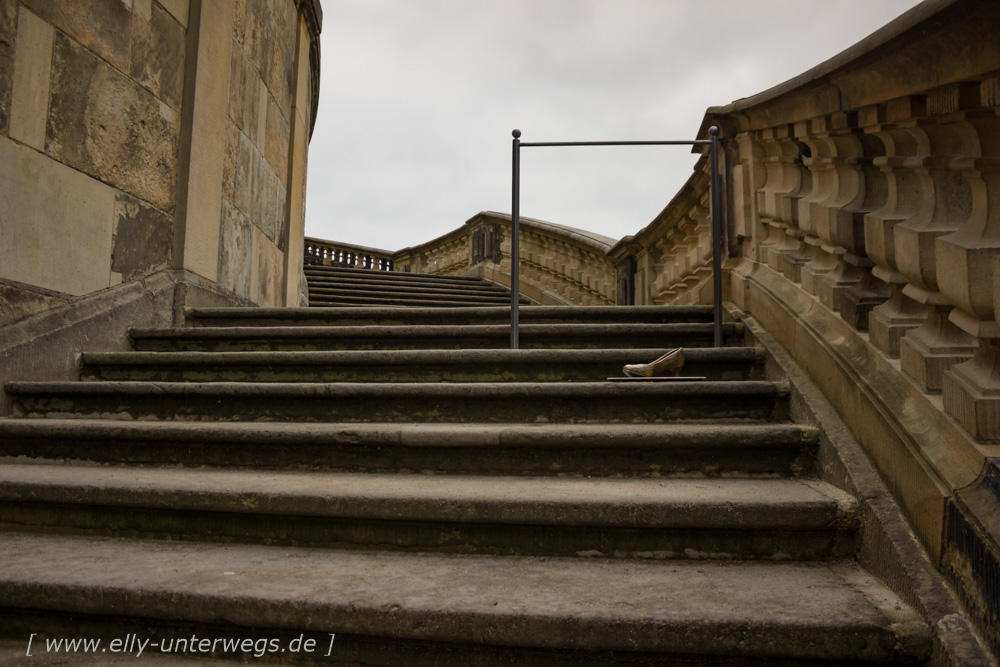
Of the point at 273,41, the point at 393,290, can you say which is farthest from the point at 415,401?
the point at 393,290

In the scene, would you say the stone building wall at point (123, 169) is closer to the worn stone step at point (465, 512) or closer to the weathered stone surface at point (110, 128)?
the weathered stone surface at point (110, 128)

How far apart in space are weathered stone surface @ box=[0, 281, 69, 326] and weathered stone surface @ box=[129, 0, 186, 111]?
1173 millimetres

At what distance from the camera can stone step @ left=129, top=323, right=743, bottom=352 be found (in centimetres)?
284

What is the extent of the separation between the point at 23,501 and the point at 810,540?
7.10 ft

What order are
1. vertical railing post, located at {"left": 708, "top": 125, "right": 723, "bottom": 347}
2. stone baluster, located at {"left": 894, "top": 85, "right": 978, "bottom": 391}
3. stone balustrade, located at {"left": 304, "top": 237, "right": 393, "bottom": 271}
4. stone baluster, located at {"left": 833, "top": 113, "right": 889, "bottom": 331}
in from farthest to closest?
stone balustrade, located at {"left": 304, "top": 237, "right": 393, "bottom": 271} < vertical railing post, located at {"left": 708, "top": 125, "right": 723, "bottom": 347} < stone baluster, located at {"left": 833, "top": 113, "right": 889, "bottom": 331} < stone baluster, located at {"left": 894, "top": 85, "right": 978, "bottom": 391}

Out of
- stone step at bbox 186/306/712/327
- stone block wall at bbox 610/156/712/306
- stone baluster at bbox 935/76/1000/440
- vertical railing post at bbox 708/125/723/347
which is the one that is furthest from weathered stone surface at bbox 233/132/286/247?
stone baluster at bbox 935/76/1000/440

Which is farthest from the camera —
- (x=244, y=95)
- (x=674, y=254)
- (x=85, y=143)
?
(x=674, y=254)

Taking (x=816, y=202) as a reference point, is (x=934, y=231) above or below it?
below

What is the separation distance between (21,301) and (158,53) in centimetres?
151

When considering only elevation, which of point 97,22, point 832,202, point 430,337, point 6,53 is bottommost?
point 430,337

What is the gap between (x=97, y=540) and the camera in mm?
1790

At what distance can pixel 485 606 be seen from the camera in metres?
1.34

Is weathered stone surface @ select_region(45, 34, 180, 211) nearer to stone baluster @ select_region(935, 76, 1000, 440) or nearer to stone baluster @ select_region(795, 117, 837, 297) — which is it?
stone baluster @ select_region(795, 117, 837, 297)

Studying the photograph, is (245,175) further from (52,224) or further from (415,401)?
(415,401)
